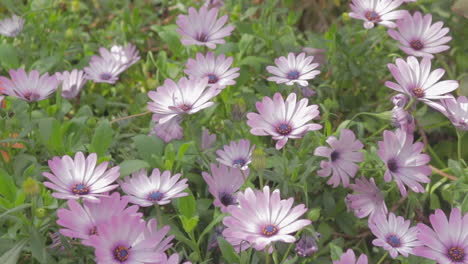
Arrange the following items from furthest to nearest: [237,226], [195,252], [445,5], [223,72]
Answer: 1. [445,5]
2. [223,72]
3. [195,252]
4. [237,226]

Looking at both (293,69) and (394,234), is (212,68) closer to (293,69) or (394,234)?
(293,69)

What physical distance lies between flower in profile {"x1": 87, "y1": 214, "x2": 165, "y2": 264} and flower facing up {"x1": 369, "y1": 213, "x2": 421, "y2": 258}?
1.46 feet

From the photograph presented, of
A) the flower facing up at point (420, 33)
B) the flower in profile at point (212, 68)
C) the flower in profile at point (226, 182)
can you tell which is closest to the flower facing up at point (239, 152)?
the flower in profile at point (226, 182)

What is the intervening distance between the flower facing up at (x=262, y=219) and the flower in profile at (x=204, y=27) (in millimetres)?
620

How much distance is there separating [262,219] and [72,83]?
0.83 meters

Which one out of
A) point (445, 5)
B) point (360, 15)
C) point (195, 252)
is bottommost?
point (195, 252)

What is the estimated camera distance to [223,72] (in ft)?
5.12

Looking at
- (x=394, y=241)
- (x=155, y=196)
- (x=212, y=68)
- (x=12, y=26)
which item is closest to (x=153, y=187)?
(x=155, y=196)

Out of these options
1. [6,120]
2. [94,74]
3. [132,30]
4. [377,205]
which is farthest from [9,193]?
[132,30]

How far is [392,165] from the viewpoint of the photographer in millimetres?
1312

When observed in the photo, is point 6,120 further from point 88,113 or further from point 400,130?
point 400,130

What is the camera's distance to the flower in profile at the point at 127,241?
1.10 meters

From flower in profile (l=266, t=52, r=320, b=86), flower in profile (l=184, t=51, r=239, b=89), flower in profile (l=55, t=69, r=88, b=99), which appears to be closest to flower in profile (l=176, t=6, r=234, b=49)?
flower in profile (l=184, t=51, r=239, b=89)

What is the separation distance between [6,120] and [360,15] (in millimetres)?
943
